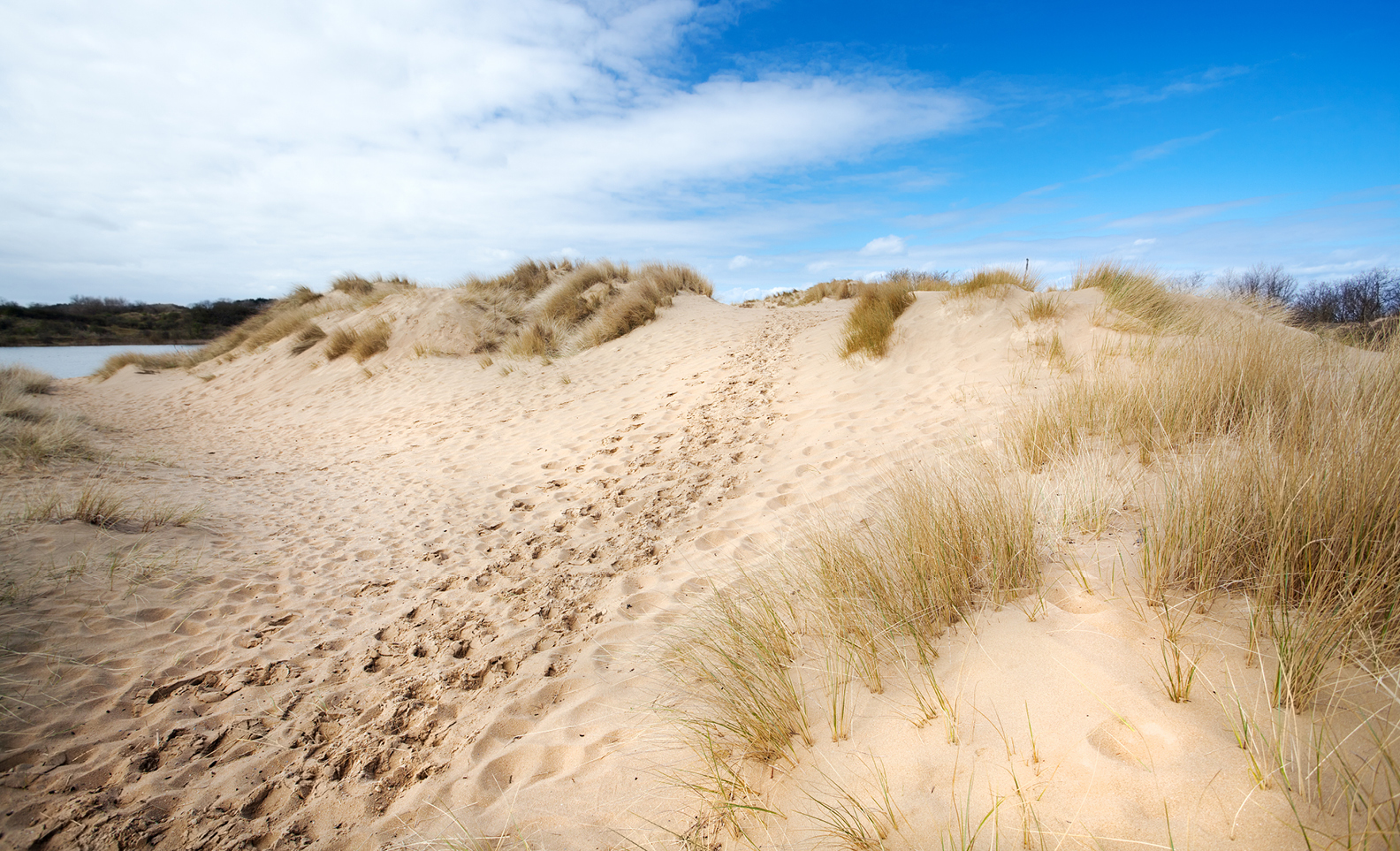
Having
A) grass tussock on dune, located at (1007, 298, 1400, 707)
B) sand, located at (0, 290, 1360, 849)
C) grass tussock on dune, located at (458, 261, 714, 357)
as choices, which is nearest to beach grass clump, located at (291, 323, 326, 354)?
grass tussock on dune, located at (458, 261, 714, 357)

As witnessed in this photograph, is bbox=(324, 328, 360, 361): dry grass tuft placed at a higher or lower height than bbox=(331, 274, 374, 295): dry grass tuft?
lower

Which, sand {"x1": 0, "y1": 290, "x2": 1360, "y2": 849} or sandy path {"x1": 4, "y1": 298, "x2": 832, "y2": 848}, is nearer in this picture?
sand {"x1": 0, "y1": 290, "x2": 1360, "y2": 849}

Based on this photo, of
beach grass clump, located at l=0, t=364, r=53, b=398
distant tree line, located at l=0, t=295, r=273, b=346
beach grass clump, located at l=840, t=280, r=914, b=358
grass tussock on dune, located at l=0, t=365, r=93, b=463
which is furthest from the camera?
distant tree line, located at l=0, t=295, r=273, b=346

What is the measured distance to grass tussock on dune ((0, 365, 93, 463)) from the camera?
5805 mm

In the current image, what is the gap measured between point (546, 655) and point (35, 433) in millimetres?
7569

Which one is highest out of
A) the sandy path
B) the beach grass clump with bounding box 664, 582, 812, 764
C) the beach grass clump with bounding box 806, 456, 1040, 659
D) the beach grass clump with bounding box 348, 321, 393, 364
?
the beach grass clump with bounding box 348, 321, 393, 364

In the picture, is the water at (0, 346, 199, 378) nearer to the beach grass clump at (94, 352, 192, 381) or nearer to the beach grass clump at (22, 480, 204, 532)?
the beach grass clump at (94, 352, 192, 381)

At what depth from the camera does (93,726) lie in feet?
8.54

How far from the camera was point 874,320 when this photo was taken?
27.1 feet

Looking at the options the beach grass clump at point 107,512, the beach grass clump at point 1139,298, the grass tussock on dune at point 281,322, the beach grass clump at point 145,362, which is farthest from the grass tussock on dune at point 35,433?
the beach grass clump at point 1139,298

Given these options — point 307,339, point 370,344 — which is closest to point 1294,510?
point 370,344

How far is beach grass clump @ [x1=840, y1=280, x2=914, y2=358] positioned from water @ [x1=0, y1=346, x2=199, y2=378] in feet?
77.2

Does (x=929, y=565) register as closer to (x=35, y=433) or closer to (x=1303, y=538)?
(x=1303, y=538)

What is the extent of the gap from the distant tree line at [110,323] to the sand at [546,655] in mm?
25106
